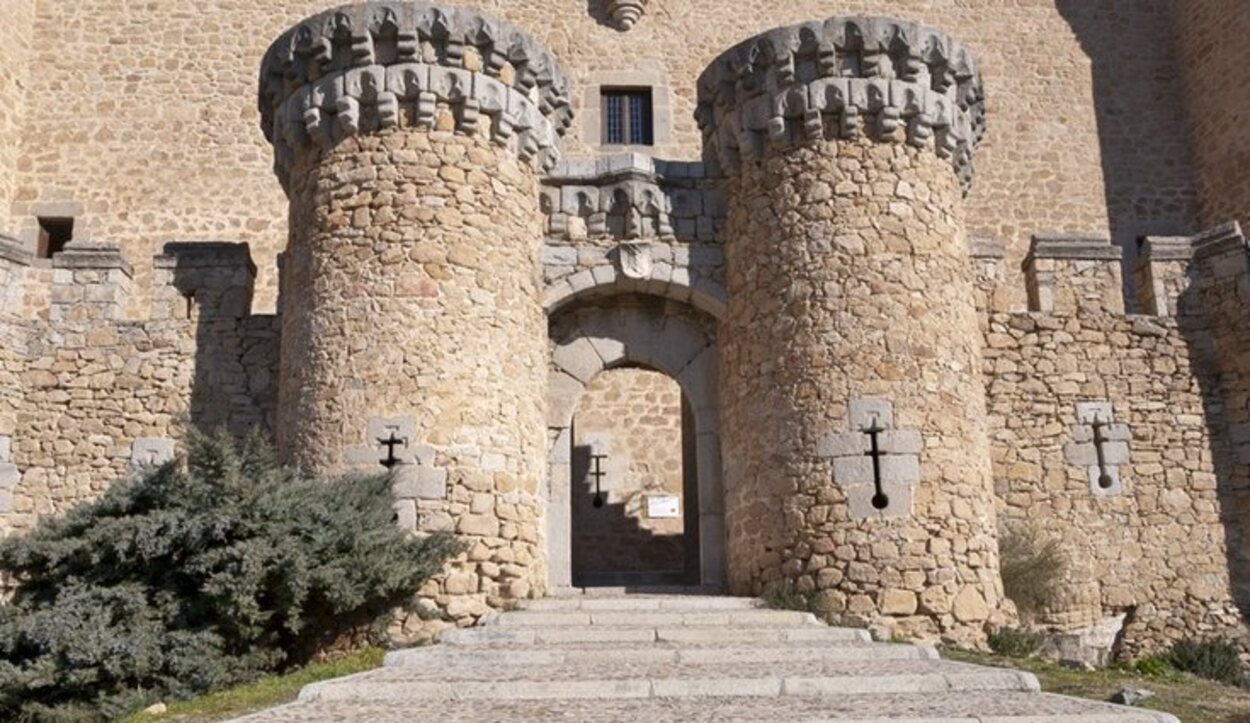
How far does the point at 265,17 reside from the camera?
19.1 meters

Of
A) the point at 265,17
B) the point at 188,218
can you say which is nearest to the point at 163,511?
the point at 188,218

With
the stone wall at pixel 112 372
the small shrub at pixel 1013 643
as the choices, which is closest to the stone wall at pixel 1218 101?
the small shrub at pixel 1013 643

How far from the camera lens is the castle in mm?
10016

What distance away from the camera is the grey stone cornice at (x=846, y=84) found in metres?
10.8

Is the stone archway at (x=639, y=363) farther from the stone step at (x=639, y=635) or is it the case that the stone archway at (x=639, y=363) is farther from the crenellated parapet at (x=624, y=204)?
the stone step at (x=639, y=635)

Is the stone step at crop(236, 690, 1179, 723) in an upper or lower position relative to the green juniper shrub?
lower

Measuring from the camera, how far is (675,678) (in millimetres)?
7227

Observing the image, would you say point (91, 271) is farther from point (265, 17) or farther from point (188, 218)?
point (265, 17)

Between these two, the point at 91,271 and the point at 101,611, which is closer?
the point at 101,611

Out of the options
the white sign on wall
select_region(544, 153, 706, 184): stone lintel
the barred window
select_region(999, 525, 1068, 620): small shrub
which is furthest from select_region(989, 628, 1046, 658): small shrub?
the barred window

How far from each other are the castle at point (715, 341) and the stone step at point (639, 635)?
28.1 inches

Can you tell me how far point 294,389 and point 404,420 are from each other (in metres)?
1.10

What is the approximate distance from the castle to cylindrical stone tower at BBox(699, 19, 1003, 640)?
0.03 m

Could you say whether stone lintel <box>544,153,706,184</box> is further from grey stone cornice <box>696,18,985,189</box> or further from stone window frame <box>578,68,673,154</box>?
stone window frame <box>578,68,673,154</box>
